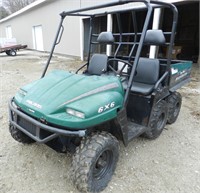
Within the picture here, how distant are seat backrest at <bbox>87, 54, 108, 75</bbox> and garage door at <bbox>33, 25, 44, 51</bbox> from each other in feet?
42.4

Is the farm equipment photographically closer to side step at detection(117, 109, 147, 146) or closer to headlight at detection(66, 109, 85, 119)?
side step at detection(117, 109, 147, 146)

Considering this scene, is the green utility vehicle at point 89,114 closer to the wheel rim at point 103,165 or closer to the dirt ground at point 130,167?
the wheel rim at point 103,165

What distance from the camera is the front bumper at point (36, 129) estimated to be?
1510 mm

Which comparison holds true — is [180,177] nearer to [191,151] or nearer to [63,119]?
[191,151]

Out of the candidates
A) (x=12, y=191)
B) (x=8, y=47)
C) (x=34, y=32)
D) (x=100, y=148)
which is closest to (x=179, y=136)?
(x=100, y=148)

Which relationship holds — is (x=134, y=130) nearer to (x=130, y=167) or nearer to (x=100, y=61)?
(x=130, y=167)

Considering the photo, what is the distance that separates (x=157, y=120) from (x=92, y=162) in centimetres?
127

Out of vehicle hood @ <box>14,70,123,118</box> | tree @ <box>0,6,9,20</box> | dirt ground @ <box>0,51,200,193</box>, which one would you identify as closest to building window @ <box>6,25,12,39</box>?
tree @ <box>0,6,9,20</box>

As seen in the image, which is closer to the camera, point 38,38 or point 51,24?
point 51,24

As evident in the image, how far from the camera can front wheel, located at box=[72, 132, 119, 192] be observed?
1602 mm

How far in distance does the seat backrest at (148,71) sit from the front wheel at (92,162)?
1188 mm

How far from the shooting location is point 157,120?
2545 millimetres

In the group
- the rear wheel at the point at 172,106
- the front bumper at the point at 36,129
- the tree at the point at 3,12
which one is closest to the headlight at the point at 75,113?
the front bumper at the point at 36,129

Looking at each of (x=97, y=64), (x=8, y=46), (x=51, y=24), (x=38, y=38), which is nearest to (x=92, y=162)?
(x=97, y=64)
